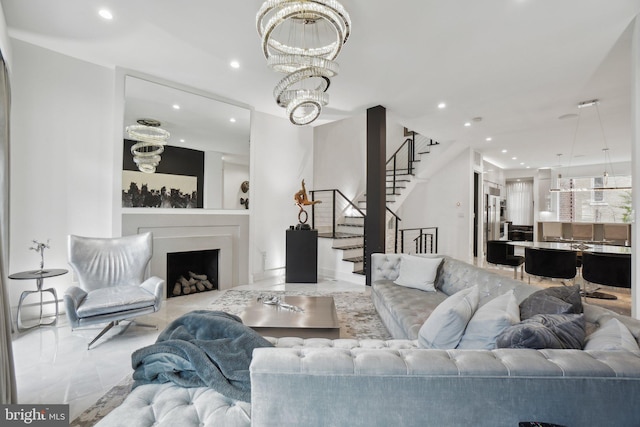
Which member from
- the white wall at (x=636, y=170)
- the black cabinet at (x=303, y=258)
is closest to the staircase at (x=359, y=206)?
the black cabinet at (x=303, y=258)

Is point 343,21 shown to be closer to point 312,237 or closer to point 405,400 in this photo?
point 405,400

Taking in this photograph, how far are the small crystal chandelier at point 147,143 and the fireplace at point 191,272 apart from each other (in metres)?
1.41

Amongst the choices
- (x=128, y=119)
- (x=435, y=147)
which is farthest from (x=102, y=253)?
(x=435, y=147)

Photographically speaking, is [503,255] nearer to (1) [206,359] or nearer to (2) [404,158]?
(2) [404,158]

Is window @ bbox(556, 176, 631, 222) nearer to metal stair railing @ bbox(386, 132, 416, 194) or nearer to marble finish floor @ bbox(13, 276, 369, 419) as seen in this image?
metal stair railing @ bbox(386, 132, 416, 194)

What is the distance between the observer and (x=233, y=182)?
5.24 meters

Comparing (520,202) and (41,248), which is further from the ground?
(520,202)

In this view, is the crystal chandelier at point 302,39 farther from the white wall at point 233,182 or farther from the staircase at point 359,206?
the staircase at point 359,206

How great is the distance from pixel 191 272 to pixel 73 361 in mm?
2473

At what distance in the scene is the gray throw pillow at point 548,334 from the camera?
1276mm

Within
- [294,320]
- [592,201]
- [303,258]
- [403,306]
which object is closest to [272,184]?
[303,258]

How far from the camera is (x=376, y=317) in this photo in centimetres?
369

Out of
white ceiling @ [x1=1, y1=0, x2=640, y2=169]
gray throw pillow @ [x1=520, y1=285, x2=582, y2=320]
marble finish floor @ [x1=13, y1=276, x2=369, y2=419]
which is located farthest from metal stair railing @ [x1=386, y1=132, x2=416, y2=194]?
marble finish floor @ [x1=13, y1=276, x2=369, y2=419]

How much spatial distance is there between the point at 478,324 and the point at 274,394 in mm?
1192
